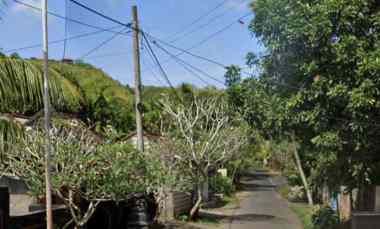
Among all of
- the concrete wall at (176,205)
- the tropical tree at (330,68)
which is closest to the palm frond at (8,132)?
the tropical tree at (330,68)

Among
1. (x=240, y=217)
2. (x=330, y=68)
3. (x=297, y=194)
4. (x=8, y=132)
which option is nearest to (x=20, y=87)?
(x=8, y=132)

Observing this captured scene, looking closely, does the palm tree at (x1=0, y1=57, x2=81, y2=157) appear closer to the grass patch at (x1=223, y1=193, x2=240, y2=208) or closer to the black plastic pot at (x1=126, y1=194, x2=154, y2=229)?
the black plastic pot at (x1=126, y1=194, x2=154, y2=229)

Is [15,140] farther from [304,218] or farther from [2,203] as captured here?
[304,218]

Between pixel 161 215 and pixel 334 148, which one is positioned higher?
pixel 334 148

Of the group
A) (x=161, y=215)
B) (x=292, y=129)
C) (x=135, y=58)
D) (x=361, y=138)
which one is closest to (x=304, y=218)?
(x=161, y=215)

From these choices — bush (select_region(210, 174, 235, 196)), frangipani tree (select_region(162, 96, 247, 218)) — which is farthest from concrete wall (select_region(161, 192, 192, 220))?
bush (select_region(210, 174, 235, 196))

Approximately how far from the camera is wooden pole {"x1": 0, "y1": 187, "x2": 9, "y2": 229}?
10.5 m

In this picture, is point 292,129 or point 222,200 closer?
point 292,129

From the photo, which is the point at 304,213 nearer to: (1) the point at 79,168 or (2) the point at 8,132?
(1) the point at 79,168

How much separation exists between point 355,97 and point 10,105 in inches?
208

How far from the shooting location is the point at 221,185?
35000mm

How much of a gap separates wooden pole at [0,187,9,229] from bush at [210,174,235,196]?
72.7 feet

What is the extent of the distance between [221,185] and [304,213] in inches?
437

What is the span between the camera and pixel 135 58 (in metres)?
18.4
